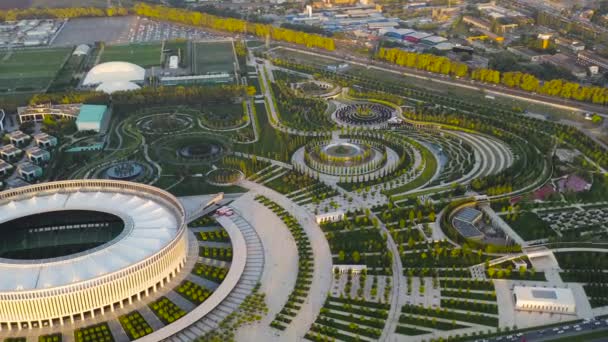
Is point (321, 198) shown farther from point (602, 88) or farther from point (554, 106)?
point (602, 88)

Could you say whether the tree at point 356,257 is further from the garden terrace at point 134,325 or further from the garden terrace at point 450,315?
the garden terrace at point 134,325

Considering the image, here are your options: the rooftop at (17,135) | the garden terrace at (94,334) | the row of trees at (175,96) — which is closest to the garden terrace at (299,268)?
the garden terrace at (94,334)

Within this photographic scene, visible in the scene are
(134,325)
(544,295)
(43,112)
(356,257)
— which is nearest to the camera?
(134,325)

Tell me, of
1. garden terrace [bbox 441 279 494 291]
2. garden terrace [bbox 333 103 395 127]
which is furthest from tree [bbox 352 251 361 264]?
garden terrace [bbox 333 103 395 127]

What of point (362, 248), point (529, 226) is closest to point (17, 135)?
point (362, 248)

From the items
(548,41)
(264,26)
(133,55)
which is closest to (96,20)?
(133,55)

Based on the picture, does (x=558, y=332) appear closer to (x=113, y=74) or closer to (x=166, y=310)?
(x=166, y=310)
